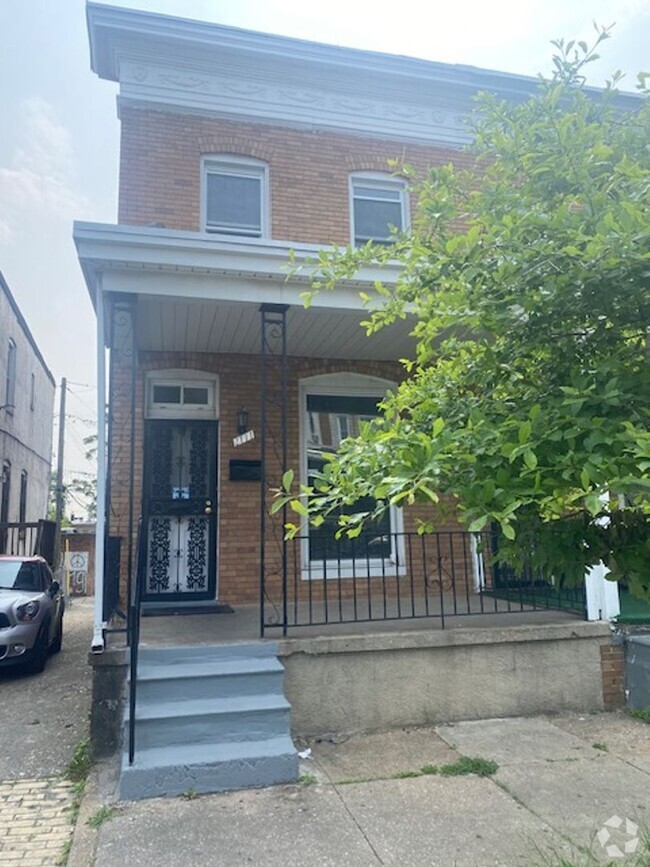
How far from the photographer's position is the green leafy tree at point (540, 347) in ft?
6.50

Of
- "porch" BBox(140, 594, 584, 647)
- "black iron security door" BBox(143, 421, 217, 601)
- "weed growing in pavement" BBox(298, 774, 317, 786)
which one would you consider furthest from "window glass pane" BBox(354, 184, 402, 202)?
"weed growing in pavement" BBox(298, 774, 317, 786)

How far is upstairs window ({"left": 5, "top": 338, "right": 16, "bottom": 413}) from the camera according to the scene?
52.7 ft

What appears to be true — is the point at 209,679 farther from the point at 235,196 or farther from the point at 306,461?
the point at 235,196

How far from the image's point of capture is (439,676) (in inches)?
206

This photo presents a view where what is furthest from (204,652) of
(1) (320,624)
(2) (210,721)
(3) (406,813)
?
(3) (406,813)

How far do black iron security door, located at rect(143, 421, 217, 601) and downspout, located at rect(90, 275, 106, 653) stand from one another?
6.59 ft

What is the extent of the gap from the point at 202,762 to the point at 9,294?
1490cm

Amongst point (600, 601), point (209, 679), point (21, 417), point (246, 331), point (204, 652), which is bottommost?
point (209, 679)

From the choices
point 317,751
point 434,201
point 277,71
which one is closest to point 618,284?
point 434,201

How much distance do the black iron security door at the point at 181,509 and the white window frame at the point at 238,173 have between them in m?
2.55

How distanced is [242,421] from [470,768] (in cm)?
446

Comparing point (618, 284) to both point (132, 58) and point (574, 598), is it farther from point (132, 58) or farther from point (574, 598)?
point (132, 58)

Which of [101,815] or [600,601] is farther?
[600,601]

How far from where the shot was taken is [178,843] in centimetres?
334
